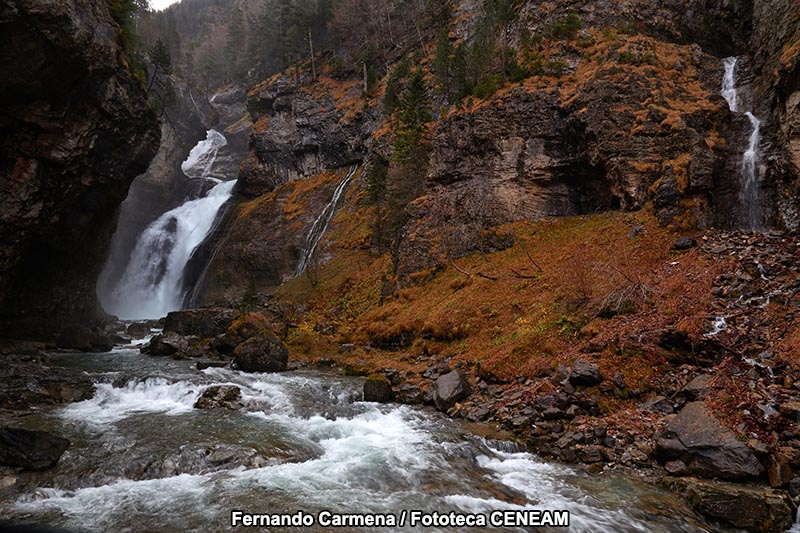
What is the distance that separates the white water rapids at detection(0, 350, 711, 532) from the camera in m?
6.69

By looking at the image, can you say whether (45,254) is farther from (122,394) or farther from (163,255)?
(163,255)

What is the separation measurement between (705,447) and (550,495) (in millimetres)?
2904

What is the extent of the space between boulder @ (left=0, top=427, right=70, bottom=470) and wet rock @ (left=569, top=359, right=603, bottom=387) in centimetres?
1141

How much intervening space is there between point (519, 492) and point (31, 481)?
8695mm

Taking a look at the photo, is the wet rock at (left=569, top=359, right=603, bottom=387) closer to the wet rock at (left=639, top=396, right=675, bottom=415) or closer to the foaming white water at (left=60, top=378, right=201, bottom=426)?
the wet rock at (left=639, top=396, right=675, bottom=415)

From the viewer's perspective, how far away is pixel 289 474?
8.22 meters

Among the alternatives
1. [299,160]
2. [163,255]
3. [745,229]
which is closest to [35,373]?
[745,229]

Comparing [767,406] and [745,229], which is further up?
[745,229]

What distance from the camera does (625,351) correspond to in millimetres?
11172

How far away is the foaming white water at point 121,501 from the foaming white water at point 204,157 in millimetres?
60972

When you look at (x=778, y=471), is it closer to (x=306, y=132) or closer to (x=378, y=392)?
(x=378, y=392)

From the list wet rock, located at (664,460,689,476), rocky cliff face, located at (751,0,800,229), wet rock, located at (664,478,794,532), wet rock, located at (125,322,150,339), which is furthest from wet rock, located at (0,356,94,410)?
rocky cliff face, located at (751,0,800,229)

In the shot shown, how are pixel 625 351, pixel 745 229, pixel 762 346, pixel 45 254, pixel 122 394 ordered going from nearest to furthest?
pixel 762 346 → pixel 625 351 → pixel 122 394 → pixel 745 229 → pixel 45 254

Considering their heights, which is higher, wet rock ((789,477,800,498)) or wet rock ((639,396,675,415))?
wet rock ((639,396,675,415))
